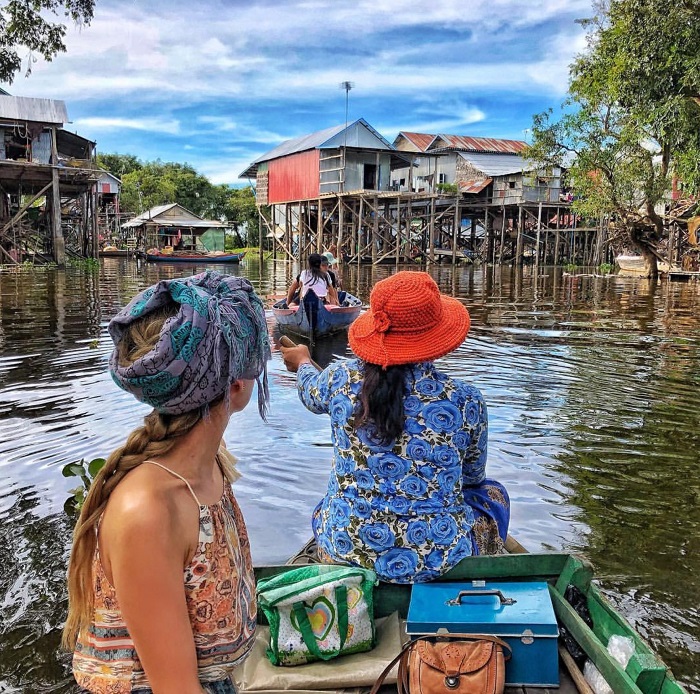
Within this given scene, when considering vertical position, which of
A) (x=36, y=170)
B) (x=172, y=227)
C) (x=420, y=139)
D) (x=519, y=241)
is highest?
(x=420, y=139)

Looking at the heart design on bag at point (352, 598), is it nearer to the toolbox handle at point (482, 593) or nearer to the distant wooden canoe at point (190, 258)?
the toolbox handle at point (482, 593)

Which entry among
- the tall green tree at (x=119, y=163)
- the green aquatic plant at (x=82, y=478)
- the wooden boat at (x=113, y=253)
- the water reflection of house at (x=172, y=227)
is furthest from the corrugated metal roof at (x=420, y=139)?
the green aquatic plant at (x=82, y=478)

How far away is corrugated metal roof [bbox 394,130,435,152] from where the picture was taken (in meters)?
45.8

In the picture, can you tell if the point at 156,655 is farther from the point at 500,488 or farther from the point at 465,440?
the point at 500,488

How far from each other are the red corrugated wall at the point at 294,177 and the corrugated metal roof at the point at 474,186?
381 inches

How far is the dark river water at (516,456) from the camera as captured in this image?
381 cm

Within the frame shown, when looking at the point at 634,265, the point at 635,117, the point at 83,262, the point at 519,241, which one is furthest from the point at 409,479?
the point at 519,241

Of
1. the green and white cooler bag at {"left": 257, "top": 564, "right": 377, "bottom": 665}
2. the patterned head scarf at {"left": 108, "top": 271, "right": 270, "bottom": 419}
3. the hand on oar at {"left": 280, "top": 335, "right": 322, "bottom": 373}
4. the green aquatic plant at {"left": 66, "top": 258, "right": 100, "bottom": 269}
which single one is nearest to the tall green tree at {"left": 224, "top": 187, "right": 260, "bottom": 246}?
the green aquatic plant at {"left": 66, "top": 258, "right": 100, "bottom": 269}

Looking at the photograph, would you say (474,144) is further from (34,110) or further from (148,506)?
(148,506)

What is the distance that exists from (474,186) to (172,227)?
2143 cm

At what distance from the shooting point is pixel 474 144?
45.8 meters

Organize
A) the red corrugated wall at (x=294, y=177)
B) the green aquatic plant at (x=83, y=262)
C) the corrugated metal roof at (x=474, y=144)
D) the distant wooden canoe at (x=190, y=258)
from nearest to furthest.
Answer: the green aquatic plant at (x=83, y=262), the red corrugated wall at (x=294, y=177), the distant wooden canoe at (x=190, y=258), the corrugated metal roof at (x=474, y=144)

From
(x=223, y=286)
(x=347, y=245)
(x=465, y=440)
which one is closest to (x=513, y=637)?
(x=465, y=440)

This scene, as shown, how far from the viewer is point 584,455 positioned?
6.08 metres
